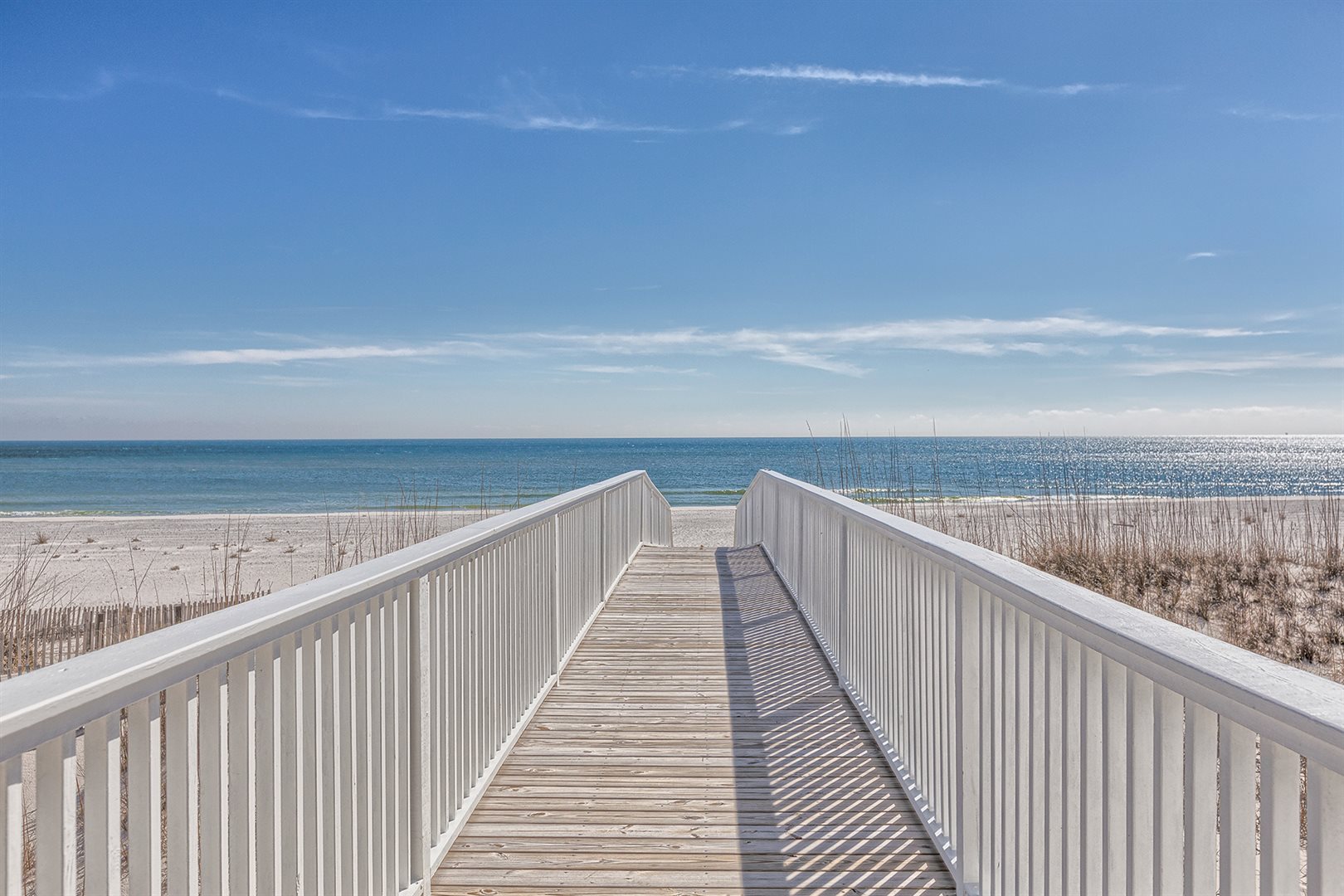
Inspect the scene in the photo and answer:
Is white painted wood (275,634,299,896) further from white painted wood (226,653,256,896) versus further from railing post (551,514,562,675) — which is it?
railing post (551,514,562,675)

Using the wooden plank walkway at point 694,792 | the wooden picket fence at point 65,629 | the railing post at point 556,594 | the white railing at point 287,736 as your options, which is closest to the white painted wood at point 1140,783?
the wooden plank walkway at point 694,792

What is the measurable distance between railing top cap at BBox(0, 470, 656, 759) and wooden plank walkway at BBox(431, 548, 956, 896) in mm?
1131

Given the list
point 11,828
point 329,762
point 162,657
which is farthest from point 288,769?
point 11,828

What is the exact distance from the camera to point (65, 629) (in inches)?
225

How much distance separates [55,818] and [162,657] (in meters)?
0.21

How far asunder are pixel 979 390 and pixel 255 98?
1728 inches

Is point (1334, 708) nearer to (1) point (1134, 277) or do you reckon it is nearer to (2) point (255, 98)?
(2) point (255, 98)

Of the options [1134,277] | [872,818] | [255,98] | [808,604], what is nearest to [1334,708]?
[872,818]

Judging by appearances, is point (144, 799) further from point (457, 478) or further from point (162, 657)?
point (457, 478)

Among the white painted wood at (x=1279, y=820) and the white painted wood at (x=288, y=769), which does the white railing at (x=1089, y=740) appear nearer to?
the white painted wood at (x=1279, y=820)

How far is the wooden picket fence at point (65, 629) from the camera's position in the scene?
5.30 m

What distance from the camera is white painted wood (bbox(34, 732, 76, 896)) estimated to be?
0.83 metres

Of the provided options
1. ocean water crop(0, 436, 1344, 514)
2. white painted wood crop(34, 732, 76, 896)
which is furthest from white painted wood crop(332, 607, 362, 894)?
ocean water crop(0, 436, 1344, 514)

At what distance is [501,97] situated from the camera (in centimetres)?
→ 1527
